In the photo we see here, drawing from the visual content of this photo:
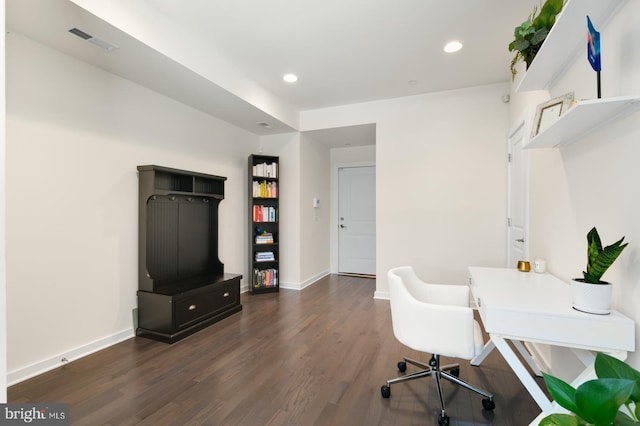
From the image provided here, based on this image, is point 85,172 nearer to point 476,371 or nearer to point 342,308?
point 342,308

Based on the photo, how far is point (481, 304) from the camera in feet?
5.14

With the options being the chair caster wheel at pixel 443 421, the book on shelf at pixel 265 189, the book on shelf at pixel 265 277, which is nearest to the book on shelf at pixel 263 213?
the book on shelf at pixel 265 189

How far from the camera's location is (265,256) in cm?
460

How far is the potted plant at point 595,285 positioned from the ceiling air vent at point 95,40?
325 cm

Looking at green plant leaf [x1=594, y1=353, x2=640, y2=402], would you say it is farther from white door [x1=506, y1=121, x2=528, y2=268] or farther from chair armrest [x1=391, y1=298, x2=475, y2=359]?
white door [x1=506, y1=121, x2=528, y2=268]

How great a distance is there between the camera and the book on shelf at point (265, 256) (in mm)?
4555

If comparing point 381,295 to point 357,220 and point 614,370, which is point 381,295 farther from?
point 614,370

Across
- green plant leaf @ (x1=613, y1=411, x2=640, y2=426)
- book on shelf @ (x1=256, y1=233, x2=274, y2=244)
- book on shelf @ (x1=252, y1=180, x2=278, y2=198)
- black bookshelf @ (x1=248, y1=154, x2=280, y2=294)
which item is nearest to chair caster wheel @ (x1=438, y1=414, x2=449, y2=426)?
Result: green plant leaf @ (x1=613, y1=411, x2=640, y2=426)

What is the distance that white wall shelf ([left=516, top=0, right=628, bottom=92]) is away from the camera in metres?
1.35

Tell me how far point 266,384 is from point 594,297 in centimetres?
196

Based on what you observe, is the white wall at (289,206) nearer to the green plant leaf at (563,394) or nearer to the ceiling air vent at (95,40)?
the ceiling air vent at (95,40)

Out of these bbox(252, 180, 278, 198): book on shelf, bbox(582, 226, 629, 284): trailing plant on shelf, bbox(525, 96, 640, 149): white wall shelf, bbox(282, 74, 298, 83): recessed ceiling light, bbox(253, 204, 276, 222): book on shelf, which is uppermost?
bbox(282, 74, 298, 83): recessed ceiling light

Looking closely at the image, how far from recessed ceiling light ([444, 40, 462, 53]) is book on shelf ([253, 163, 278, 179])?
8.87 ft

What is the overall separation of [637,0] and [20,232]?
3721 millimetres
